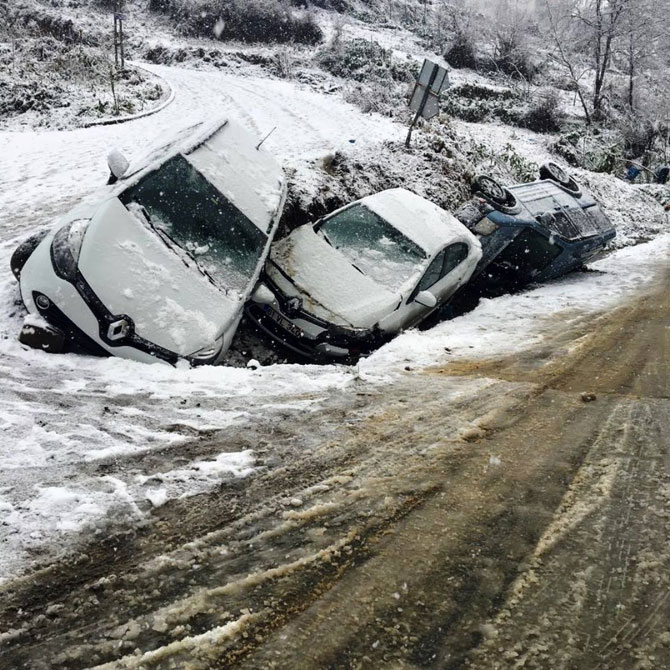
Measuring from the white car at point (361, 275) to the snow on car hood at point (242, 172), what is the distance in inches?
25.1

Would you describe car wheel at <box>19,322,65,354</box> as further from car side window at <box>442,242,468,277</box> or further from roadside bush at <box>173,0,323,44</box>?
roadside bush at <box>173,0,323,44</box>

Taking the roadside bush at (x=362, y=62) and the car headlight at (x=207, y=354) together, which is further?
the roadside bush at (x=362, y=62)

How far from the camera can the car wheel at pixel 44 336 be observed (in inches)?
180

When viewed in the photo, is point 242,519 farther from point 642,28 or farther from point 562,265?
point 642,28

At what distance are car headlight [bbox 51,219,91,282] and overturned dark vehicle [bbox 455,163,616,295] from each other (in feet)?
20.2

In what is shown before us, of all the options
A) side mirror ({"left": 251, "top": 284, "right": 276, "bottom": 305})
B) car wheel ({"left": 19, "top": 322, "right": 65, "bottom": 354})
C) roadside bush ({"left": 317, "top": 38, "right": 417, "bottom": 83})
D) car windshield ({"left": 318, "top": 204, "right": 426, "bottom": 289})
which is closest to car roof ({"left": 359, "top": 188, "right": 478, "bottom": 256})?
car windshield ({"left": 318, "top": 204, "right": 426, "bottom": 289})

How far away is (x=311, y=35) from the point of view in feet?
96.9

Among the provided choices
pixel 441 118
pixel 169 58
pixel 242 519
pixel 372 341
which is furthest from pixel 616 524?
pixel 169 58

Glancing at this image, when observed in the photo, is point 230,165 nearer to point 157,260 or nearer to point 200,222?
point 200,222

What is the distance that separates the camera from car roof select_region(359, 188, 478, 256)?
23.1 ft

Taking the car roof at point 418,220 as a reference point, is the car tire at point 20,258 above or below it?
below

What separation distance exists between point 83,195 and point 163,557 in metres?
7.44

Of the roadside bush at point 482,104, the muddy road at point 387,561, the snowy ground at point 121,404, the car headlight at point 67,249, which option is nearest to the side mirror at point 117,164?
the car headlight at point 67,249

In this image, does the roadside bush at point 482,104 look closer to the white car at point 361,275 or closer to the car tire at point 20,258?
the white car at point 361,275
